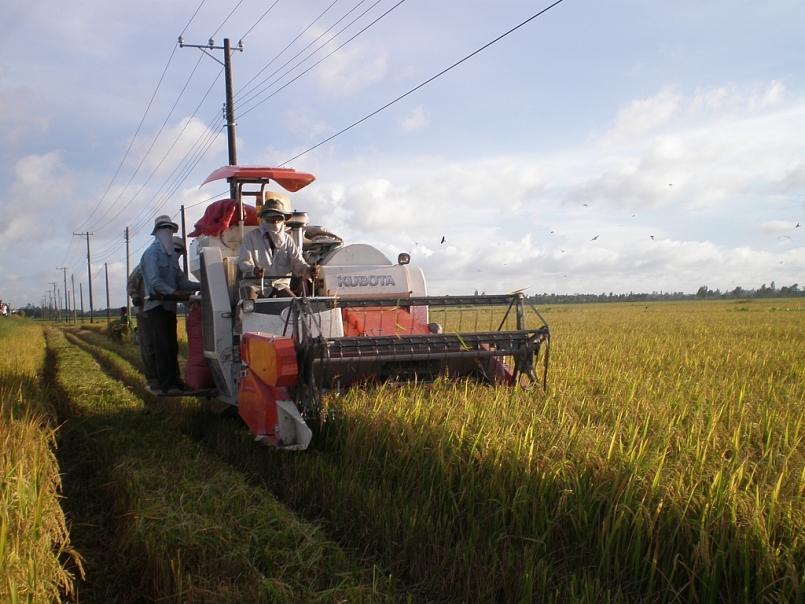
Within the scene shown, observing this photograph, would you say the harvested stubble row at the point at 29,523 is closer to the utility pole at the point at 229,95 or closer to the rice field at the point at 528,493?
the rice field at the point at 528,493

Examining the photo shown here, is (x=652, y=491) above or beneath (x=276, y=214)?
beneath

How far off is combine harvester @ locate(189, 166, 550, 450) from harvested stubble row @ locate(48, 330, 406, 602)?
691 millimetres

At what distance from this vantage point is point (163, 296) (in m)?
7.60

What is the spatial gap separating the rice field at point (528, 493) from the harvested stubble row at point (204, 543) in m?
0.02

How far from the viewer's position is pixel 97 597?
11.7ft

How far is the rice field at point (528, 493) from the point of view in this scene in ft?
9.91

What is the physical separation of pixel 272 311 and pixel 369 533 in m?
2.77

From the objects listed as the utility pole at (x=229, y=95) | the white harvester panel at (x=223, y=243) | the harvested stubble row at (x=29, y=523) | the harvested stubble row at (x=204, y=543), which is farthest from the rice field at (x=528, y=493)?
the utility pole at (x=229, y=95)

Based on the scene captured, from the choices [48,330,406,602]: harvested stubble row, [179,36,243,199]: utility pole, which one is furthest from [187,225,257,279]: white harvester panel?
[179,36,243,199]: utility pole

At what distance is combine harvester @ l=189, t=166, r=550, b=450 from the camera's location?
5.18 m

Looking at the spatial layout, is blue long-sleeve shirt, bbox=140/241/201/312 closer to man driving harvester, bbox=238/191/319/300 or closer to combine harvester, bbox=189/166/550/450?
combine harvester, bbox=189/166/550/450

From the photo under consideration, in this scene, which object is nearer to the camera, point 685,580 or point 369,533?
point 685,580

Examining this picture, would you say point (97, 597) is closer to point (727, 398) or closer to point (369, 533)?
point (369, 533)

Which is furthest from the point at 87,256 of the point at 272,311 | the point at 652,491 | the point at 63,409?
the point at 652,491
